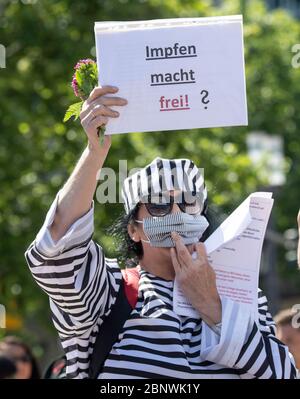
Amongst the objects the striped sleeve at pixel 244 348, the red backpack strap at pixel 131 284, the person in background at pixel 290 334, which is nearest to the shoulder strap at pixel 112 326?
the red backpack strap at pixel 131 284

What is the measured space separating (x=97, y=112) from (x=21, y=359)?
2.99 metres

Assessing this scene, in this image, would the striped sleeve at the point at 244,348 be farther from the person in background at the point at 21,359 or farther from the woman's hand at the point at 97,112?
the person in background at the point at 21,359

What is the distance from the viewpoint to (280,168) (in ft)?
62.4

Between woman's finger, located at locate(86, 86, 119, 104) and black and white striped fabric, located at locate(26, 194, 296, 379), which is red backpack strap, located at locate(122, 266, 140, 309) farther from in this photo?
woman's finger, located at locate(86, 86, 119, 104)

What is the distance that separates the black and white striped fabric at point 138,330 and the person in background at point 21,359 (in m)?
2.37

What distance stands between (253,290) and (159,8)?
30.5 ft

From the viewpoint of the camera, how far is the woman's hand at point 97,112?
366 centimetres

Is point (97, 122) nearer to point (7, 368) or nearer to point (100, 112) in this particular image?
point (100, 112)

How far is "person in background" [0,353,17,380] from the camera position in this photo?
20.2ft

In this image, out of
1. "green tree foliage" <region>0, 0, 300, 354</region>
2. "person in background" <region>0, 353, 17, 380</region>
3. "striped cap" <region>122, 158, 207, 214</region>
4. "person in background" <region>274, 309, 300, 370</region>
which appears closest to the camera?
"striped cap" <region>122, 158, 207, 214</region>

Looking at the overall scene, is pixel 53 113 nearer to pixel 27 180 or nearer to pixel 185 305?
pixel 27 180

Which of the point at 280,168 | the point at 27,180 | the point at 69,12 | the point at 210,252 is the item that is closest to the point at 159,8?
the point at 69,12

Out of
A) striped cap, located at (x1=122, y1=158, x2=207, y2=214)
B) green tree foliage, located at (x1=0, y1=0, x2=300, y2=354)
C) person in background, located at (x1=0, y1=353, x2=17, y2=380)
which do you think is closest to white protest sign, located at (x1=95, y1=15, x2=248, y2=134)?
striped cap, located at (x1=122, y1=158, x2=207, y2=214)

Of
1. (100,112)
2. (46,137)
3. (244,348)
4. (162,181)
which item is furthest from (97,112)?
(46,137)
